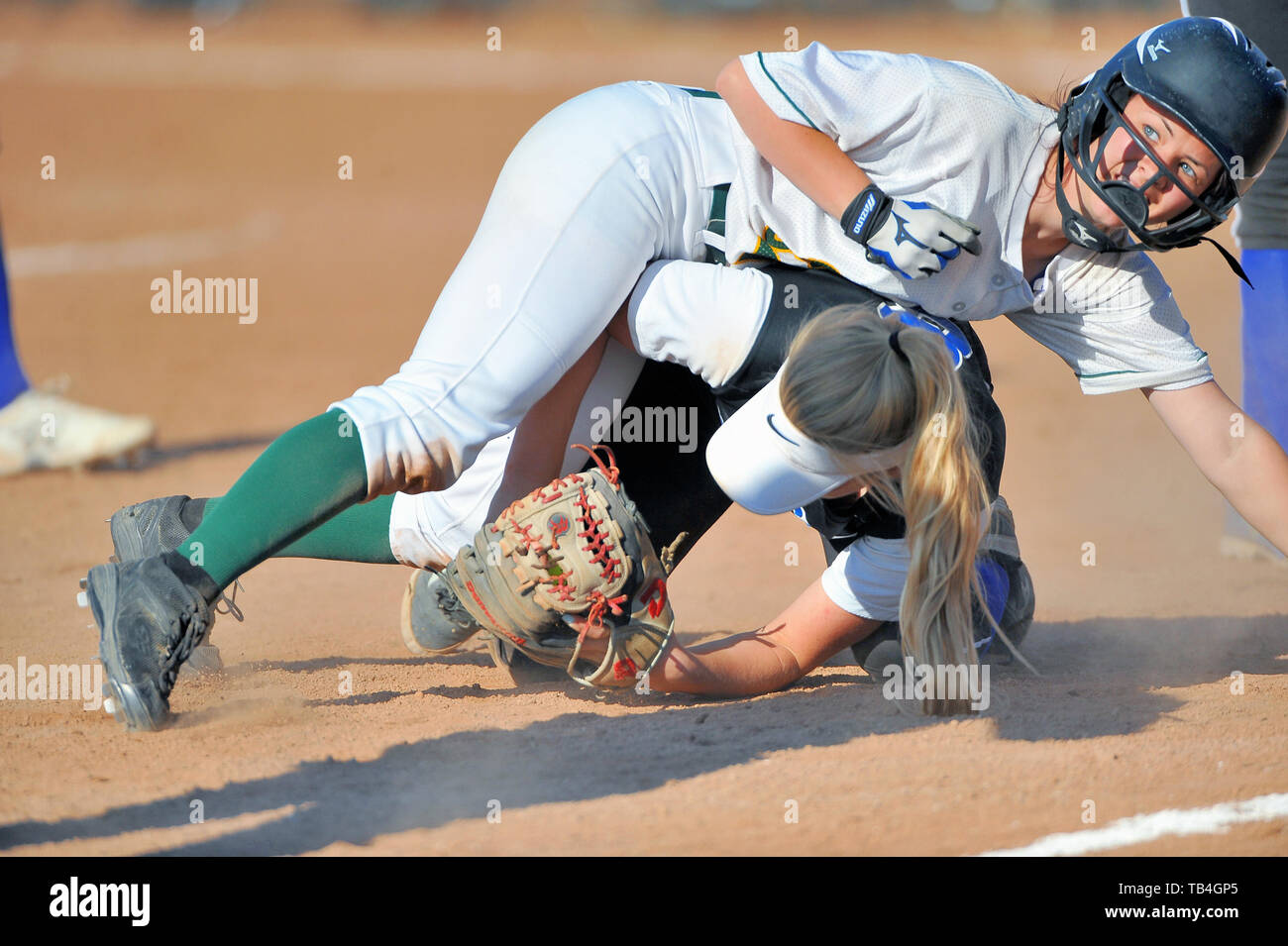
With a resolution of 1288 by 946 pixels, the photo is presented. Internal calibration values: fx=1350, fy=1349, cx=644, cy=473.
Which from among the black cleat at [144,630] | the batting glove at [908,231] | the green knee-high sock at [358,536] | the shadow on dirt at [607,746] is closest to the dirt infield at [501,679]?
the shadow on dirt at [607,746]

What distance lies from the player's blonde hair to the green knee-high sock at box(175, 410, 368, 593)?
0.80 meters

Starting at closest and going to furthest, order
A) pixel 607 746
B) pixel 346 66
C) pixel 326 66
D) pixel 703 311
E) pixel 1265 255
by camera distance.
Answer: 1. pixel 607 746
2. pixel 703 311
3. pixel 1265 255
4. pixel 326 66
5. pixel 346 66

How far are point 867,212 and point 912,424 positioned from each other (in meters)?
0.38

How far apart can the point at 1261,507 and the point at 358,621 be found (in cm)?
224

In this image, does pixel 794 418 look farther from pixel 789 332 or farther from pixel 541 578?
pixel 541 578

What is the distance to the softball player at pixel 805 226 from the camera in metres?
2.40

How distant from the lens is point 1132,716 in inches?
103

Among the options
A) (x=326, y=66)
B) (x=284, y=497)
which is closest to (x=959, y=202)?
(x=284, y=497)

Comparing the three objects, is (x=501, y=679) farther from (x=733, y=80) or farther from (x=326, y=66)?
(x=326, y=66)

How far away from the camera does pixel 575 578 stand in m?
2.51

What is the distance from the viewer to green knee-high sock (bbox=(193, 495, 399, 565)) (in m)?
3.03

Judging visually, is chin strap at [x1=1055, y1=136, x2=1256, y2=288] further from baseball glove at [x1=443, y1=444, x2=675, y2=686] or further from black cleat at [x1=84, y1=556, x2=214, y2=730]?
black cleat at [x1=84, y1=556, x2=214, y2=730]

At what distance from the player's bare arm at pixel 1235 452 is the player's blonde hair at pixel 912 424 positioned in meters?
0.56
